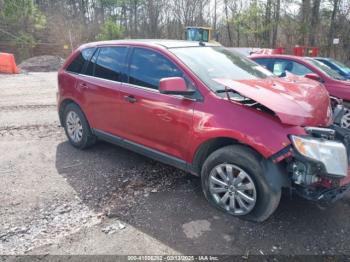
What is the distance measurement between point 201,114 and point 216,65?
78 centimetres

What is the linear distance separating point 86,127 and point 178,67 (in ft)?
6.79

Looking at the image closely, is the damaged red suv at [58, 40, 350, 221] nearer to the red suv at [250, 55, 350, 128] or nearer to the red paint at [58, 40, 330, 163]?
the red paint at [58, 40, 330, 163]

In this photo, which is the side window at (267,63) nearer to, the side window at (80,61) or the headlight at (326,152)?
the side window at (80,61)

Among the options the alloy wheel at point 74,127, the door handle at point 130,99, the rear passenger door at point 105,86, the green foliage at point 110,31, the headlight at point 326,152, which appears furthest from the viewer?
the green foliage at point 110,31

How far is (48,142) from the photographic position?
5.51m

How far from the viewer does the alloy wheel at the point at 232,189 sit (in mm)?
2969

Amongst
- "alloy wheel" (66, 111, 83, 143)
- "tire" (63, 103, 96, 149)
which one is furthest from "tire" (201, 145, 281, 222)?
"alloy wheel" (66, 111, 83, 143)

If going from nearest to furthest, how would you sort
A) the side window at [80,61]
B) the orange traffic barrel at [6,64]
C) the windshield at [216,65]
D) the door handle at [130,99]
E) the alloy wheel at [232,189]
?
1. the alloy wheel at [232,189]
2. the windshield at [216,65]
3. the door handle at [130,99]
4. the side window at [80,61]
5. the orange traffic barrel at [6,64]

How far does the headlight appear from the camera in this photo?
2545mm

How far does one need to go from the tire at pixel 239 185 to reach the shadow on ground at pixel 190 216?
14cm

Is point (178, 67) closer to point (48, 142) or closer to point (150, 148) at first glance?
point (150, 148)

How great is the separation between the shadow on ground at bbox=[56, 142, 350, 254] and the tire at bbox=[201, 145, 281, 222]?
0.14 metres

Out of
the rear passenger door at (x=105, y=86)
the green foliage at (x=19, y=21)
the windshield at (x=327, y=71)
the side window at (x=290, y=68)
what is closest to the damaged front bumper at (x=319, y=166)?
the rear passenger door at (x=105, y=86)

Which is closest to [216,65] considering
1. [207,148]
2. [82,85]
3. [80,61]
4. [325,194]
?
[207,148]
